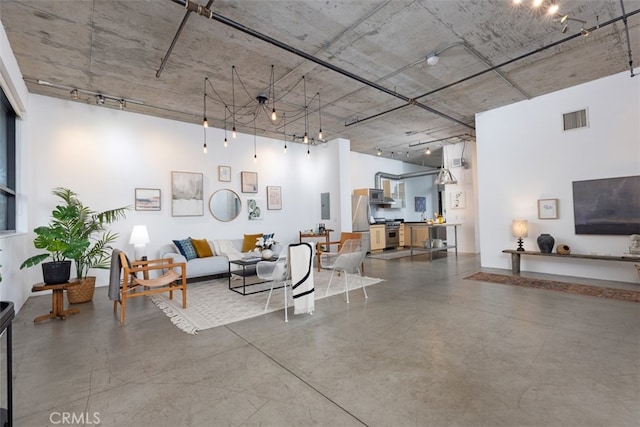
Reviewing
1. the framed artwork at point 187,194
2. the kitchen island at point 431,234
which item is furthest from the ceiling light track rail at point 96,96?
the kitchen island at point 431,234

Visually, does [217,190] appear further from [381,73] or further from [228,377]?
[228,377]

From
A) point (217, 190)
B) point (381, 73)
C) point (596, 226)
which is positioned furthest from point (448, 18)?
point (217, 190)

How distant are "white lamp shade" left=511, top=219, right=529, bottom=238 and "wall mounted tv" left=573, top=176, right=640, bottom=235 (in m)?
0.75

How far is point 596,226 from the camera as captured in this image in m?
4.99

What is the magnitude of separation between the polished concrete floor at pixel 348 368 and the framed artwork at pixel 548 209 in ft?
6.91

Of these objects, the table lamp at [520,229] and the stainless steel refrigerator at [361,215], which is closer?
the table lamp at [520,229]

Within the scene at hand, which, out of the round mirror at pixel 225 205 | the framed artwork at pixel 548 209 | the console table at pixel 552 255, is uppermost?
the round mirror at pixel 225 205

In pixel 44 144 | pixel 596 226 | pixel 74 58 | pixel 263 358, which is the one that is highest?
pixel 74 58

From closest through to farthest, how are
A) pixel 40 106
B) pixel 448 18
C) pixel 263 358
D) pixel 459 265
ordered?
pixel 263 358
pixel 448 18
pixel 40 106
pixel 459 265

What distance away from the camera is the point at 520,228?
5.66 m

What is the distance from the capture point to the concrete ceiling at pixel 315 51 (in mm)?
3164

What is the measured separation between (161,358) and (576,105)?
7.32 metres

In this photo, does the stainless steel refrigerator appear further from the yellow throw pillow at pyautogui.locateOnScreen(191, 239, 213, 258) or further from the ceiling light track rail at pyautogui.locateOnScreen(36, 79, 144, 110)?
the ceiling light track rail at pyautogui.locateOnScreen(36, 79, 144, 110)

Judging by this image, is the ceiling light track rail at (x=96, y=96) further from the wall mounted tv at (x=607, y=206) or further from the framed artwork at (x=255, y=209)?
the wall mounted tv at (x=607, y=206)
